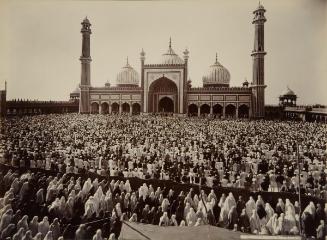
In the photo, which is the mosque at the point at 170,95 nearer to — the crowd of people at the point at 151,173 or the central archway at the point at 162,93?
the central archway at the point at 162,93

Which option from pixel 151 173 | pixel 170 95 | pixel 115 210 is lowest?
pixel 115 210

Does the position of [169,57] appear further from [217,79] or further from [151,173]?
[151,173]

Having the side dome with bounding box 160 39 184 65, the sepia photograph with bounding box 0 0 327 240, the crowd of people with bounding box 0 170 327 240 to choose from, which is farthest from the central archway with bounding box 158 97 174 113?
the crowd of people with bounding box 0 170 327 240

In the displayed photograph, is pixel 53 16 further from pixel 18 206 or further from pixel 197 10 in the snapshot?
pixel 18 206

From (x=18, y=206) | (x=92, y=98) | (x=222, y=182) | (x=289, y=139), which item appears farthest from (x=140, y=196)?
(x=92, y=98)

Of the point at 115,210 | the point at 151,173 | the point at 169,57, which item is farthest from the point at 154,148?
the point at 169,57

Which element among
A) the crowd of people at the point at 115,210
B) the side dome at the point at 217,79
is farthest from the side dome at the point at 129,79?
the crowd of people at the point at 115,210
